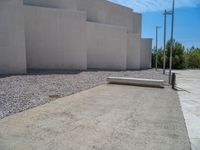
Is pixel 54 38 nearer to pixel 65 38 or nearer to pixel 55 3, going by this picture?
pixel 65 38

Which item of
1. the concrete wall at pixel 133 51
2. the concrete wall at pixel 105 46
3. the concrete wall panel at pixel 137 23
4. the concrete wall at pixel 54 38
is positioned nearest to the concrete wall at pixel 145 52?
the concrete wall panel at pixel 137 23

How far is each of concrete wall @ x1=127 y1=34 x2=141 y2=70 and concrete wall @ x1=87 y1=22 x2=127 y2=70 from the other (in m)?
3.39

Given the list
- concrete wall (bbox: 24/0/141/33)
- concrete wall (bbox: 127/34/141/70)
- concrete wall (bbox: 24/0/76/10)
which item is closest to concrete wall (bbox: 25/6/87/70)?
concrete wall (bbox: 24/0/76/10)

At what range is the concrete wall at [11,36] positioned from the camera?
10.7 m

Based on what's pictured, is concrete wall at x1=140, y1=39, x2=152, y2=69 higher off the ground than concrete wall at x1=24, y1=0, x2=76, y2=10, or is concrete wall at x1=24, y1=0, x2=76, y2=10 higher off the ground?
concrete wall at x1=24, y1=0, x2=76, y2=10

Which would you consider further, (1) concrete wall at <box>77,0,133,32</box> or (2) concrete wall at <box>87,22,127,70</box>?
(1) concrete wall at <box>77,0,133,32</box>

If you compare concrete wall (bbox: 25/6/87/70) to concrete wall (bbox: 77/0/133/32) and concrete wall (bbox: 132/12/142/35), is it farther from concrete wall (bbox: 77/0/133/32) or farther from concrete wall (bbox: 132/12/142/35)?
concrete wall (bbox: 132/12/142/35)

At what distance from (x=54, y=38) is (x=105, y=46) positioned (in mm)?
6302

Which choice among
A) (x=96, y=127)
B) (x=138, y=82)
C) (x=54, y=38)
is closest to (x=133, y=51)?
(x=54, y=38)

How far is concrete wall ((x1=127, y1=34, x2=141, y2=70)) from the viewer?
24672mm

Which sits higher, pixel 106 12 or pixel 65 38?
pixel 106 12

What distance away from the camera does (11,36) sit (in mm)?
10969

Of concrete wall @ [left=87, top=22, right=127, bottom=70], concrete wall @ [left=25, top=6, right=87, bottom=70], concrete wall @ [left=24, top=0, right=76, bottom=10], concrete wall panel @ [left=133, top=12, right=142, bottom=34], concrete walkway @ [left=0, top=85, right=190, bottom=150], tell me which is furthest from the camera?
concrete wall panel @ [left=133, top=12, right=142, bottom=34]

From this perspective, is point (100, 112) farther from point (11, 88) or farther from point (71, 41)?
point (71, 41)
